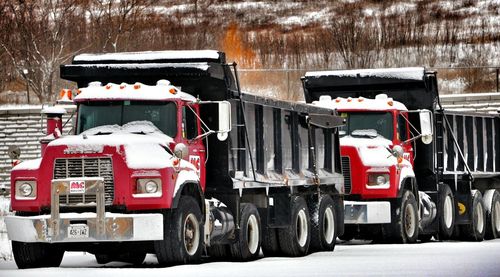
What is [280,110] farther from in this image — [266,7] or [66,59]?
[266,7]

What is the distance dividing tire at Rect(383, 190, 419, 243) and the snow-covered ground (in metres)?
3.22

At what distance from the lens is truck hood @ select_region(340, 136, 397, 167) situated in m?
29.2

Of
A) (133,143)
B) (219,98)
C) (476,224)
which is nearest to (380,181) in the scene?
(476,224)

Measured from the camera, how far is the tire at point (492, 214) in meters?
34.1

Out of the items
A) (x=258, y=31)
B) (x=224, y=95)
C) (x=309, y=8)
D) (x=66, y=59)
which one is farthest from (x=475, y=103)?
(x=309, y=8)

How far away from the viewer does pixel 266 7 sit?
356ft

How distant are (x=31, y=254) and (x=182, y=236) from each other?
7.58ft

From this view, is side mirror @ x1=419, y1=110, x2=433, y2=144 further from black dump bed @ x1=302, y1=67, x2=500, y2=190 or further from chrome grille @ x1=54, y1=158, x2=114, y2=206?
chrome grille @ x1=54, y1=158, x2=114, y2=206

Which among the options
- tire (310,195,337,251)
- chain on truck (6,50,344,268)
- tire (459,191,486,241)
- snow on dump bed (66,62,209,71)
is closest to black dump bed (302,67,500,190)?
tire (459,191,486,241)

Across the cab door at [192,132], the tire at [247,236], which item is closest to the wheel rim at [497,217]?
the tire at [247,236]

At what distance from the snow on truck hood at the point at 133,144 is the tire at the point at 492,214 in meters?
14.0

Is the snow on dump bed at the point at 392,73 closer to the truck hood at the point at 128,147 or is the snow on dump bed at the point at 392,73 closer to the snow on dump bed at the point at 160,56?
the snow on dump bed at the point at 160,56

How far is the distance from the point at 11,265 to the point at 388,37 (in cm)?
6731

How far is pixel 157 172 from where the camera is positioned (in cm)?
2081
